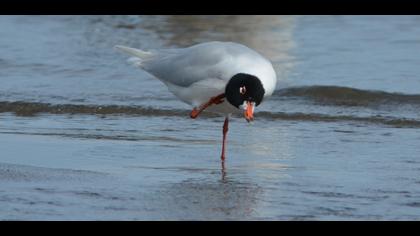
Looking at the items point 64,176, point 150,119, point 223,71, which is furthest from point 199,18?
point 64,176

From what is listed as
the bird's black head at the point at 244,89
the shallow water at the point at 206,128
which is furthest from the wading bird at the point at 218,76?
the shallow water at the point at 206,128

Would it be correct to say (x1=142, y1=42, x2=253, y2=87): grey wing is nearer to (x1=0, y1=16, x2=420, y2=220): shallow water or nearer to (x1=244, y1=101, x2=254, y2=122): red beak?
(x1=244, y1=101, x2=254, y2=122): red beak

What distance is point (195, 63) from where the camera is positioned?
27.5 ft

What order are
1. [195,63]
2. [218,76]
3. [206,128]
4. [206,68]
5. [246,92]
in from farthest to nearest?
[206,128] → [195,63] → [206,68] → [218,76] → [246,92]

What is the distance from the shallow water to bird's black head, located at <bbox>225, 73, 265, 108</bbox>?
48cm

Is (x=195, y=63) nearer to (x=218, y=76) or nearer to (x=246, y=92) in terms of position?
(x=218, y=76)

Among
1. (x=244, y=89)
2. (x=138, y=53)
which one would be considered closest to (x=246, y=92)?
(x=244, y=89)

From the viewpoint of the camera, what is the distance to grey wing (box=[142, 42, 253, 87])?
805 cm

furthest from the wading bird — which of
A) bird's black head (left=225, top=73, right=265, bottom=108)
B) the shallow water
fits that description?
the shallow water

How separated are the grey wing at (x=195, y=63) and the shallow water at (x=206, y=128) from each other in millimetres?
557

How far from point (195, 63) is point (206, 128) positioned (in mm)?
1274

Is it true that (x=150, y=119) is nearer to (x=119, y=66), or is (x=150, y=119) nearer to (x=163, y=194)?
(x=119, y=66)
